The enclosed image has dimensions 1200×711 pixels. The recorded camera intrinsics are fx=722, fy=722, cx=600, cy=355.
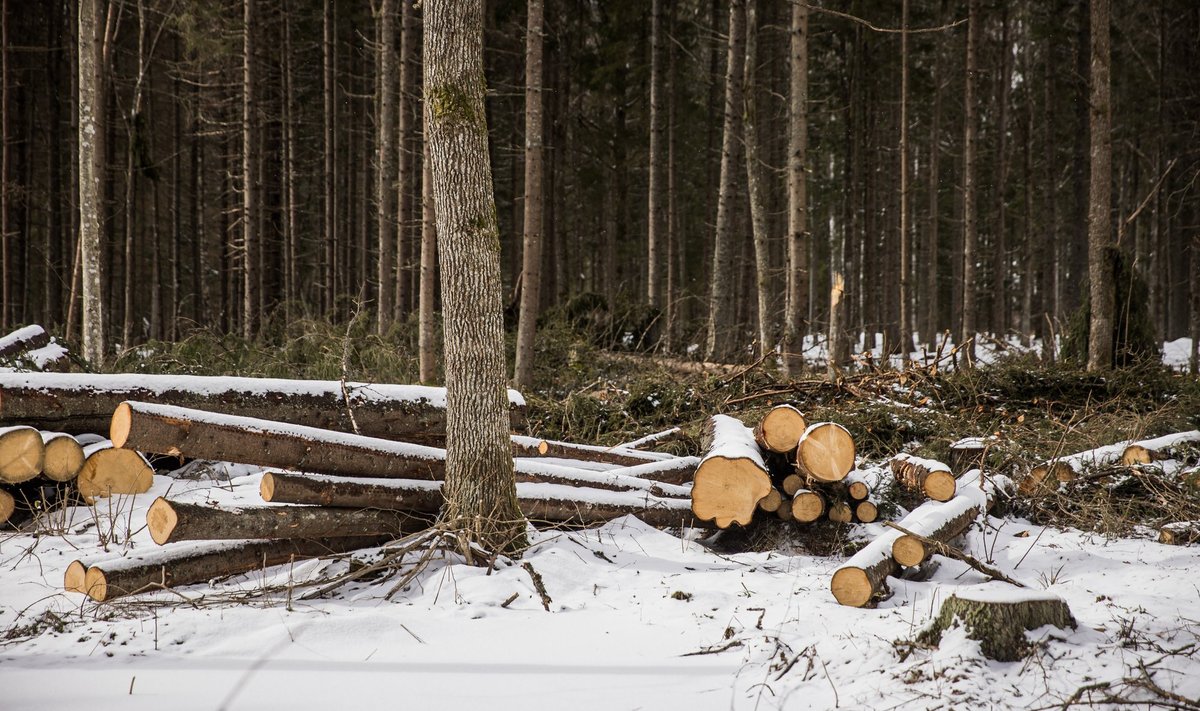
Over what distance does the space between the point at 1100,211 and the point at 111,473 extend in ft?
39.4

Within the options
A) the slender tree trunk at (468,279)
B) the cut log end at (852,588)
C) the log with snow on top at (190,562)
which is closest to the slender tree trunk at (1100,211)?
the cut log end at (852,588)

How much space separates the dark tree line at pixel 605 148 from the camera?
37.0 feet

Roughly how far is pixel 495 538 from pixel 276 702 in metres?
1.80

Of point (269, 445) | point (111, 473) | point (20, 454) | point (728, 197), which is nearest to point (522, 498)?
point (269, 445)

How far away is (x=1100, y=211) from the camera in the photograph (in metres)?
10.1

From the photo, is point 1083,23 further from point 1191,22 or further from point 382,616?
point 382,616

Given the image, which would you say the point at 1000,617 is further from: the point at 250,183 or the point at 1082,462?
the point at 250,183

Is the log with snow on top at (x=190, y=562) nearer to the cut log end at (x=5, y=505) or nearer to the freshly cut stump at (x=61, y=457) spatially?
the freshly cut stump at (x=61, y=457)

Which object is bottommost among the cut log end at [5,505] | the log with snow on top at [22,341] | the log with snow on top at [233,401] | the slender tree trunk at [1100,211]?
the cut log end at [5,505]

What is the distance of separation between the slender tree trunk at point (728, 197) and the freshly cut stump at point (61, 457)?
8.53 meters

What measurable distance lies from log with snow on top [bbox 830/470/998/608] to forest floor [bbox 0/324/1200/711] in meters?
0.13

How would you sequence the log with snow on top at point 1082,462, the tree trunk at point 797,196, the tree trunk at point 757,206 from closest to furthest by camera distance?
1. the log with snow on top at point 1082,462
2. the tree trunk at point 797,196
3. the tree trunk at point 757,206

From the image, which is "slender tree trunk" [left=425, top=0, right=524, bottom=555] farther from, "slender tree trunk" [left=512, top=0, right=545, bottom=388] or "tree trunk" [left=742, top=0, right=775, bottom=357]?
"tree trunk" [left=742, top=0, right=775, bottom=357]

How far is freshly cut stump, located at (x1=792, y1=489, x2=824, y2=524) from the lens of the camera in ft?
17.1
